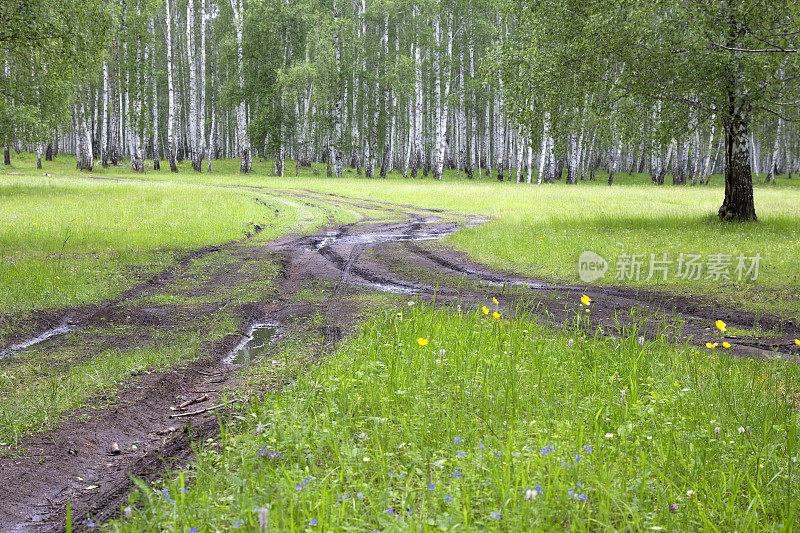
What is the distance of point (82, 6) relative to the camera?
1459 centimetres

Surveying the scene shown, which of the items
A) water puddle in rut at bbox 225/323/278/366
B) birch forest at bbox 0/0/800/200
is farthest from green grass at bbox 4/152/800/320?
birch forest at bbox 0/0/800/200

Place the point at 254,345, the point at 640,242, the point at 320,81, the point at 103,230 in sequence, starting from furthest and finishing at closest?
1. the point at 320,81
2. the point at 103,230
3. the point at 640,242
4. the point at 254,345

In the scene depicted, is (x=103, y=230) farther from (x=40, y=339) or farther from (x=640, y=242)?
(x=640, y=242)

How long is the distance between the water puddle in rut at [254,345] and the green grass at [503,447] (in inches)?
44.4

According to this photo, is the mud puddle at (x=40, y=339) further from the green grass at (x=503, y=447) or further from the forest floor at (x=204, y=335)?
the green grass at (x=503, y=447)

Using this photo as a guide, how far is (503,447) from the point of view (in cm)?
373

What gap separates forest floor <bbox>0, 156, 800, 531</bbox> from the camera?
404 cm

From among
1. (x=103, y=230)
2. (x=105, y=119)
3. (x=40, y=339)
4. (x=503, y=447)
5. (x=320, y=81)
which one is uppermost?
(x=320, y=81)

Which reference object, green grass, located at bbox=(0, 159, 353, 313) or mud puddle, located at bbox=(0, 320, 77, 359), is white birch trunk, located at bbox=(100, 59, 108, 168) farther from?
mud puddle, located at bbox=(0, 320, 77, 359)

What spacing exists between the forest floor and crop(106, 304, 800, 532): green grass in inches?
6.3

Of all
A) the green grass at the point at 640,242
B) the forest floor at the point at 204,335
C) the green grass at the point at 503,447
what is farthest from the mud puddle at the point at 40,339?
the green grass at the point at 640,242

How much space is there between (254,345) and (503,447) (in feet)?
13.1

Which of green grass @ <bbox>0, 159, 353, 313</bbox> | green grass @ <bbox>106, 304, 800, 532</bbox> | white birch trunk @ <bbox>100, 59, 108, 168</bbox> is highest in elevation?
white birch trunk @ <bbox>100, 59, 108, 168</bbox>

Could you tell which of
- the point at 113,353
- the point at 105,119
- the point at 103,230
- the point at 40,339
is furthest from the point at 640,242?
the point at 105,119
